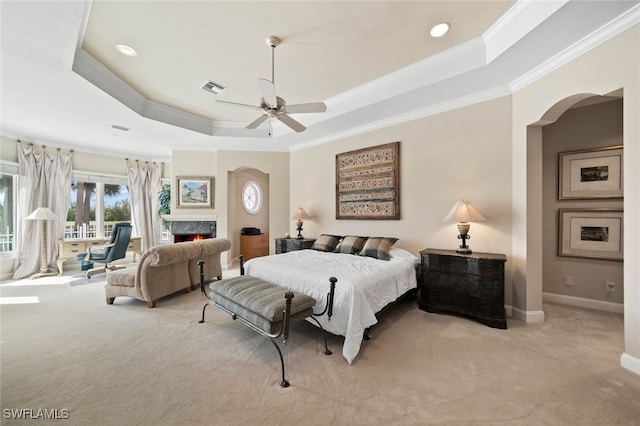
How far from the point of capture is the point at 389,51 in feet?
9.57

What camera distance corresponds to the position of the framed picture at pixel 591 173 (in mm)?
3168

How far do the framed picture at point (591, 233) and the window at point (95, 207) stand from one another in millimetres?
9414

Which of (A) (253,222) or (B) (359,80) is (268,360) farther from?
(A) (253,222)

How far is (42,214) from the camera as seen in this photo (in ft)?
16.3

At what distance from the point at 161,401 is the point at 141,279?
87.6 inches

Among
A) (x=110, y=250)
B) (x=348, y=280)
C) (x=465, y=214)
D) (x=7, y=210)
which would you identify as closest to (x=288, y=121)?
(x=348, y=280)

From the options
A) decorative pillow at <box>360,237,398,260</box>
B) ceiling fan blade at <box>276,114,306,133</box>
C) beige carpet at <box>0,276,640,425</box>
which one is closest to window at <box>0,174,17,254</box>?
beige carpet at <box>0,276,640,425</box>

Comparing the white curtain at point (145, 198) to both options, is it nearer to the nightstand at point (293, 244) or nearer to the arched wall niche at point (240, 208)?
the arched wall niche at point (240, 208)

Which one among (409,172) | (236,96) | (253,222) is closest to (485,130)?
(409,172)

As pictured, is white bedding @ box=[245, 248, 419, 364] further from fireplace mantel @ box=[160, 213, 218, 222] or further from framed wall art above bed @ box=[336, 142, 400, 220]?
fireplace mantel @ box=[160, 213, 218, 222]

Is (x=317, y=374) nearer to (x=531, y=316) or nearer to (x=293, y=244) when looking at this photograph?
(x=531, y=316)

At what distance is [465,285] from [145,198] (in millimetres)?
7894

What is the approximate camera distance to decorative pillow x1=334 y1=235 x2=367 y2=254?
397 centimetres

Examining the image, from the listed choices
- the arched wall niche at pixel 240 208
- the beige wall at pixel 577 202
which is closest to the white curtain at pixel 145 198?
the arched wall niche at pixel 240 208
